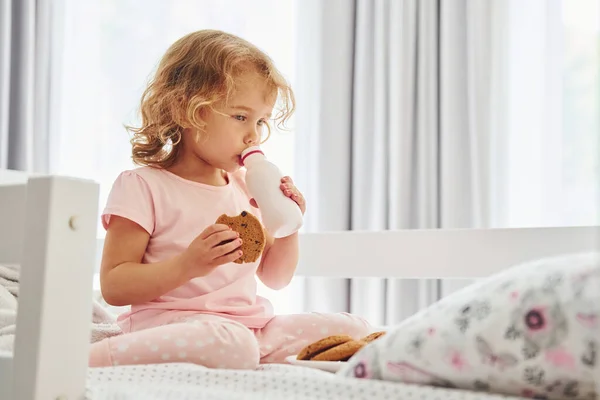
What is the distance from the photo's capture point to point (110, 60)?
258cm

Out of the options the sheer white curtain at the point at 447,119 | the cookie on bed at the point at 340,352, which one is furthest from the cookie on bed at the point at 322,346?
the sheer white curtain at the point at 447,119

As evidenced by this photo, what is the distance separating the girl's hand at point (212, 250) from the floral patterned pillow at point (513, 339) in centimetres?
38

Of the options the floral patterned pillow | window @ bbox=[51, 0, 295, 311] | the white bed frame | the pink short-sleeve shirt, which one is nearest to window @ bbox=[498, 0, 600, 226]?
window @ bbox=[51, 0, 295, 311]

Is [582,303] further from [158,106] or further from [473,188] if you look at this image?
[473,188]

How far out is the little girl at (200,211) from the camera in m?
1.02

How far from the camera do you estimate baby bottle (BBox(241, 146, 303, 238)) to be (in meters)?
1.02

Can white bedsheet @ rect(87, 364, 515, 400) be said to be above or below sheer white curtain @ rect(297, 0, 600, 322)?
below

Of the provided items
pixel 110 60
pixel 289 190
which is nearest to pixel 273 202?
pixel 289 190

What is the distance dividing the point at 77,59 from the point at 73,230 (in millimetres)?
2155

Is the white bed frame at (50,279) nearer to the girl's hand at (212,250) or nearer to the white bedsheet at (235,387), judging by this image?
the white bedsheet at (235,387)

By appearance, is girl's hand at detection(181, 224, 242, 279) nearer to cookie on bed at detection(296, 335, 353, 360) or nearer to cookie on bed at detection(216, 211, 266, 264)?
cookie on bed at detection(216, 211, 266, 264)

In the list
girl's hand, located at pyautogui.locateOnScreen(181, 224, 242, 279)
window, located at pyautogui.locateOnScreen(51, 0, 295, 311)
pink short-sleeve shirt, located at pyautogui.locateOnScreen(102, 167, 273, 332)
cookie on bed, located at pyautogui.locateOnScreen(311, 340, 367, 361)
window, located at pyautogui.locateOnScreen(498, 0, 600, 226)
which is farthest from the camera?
window, located at pyautogui.locateOnScreen(51, 0, 295, 311)

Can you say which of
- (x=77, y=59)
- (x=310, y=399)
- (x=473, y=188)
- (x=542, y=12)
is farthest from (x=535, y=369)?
(x=77, y=59)

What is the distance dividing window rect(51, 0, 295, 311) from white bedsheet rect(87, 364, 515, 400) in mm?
1836
